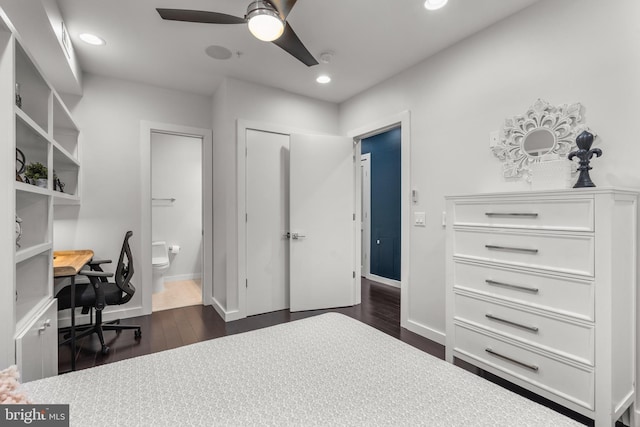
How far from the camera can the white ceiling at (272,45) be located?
2.13 metres

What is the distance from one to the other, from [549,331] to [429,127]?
6.08 ft

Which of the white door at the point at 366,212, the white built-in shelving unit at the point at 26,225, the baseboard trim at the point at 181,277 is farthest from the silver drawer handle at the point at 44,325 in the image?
the white door at the point at 366,212

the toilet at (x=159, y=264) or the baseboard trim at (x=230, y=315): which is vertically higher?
the toilet at (x=159, y=264)

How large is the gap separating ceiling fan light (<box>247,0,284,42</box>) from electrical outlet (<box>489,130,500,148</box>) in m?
1.70

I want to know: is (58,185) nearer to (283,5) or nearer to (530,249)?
(283,5)

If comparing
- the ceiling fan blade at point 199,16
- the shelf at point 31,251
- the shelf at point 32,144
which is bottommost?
the shelf at point 31,251

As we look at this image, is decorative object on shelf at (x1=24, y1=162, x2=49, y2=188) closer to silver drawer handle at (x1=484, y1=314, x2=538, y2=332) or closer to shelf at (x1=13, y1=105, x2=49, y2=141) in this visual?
shelf at (x1=13, y1=105, x2=49, y2=141)

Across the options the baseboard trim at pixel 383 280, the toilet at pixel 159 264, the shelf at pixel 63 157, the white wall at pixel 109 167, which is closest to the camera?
the shelf at pixel 63 157

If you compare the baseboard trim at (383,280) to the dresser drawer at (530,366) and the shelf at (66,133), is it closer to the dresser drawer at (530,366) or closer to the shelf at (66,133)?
the dresser drawer at (530,366)

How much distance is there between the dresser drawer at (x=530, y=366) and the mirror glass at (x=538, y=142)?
1.27 m

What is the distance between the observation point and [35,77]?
5.59ft

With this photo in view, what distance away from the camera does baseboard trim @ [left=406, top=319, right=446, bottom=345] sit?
269 cm

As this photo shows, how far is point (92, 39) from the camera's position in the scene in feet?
8.25

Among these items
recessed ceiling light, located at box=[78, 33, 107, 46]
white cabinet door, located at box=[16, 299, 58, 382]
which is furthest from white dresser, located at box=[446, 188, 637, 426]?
recessed ceiling light, located at box=[78, 33, 107, 46]
